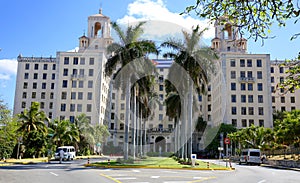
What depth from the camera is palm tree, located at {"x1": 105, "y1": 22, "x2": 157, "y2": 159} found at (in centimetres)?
3098

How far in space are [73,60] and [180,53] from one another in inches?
2031

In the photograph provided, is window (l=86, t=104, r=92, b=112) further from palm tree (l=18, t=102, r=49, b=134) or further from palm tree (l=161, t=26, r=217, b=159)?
palm tree (l=161, t=26, r=217, b=159)

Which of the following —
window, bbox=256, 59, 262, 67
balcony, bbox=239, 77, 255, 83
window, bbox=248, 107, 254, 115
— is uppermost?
window, bbox=256, 59, 262, 67

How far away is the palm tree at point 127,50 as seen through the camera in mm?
30984

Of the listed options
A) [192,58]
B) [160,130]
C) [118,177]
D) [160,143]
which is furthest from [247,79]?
[118,177]

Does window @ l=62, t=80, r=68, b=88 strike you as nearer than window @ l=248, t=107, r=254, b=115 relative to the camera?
No

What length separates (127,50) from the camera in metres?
31.0

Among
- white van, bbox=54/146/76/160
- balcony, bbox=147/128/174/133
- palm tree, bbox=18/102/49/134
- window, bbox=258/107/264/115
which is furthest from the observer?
balcony, bbox=147/128/174/133

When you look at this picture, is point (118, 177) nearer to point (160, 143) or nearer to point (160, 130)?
point (160, 130)

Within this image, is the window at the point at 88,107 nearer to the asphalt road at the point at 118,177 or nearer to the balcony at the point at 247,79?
the balcony at the point at 247,79

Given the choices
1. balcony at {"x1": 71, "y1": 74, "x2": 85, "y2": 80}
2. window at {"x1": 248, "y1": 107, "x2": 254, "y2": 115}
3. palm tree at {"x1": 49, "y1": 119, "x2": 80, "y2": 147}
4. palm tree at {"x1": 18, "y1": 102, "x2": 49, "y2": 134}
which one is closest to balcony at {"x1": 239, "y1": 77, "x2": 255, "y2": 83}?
window at {"x1": 248, "y1": 107, "x2": 254, "y2": 115}

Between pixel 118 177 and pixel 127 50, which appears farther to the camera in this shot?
pixel 127 50

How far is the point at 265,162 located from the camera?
4469cm

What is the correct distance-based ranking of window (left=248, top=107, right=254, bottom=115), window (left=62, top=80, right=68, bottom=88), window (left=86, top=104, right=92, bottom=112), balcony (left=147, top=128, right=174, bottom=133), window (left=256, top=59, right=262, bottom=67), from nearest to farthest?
window (left=248, top=107, right=254, bottom=115), window (left=256, top=59, right=262, bottom=67), window (left=86, top=104, right=92, bottom=112), window (left=62, top=80, right=68, bottom=88), balcony (left=147, top=128, right=174, bottom=133)
